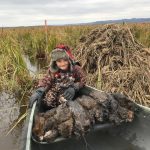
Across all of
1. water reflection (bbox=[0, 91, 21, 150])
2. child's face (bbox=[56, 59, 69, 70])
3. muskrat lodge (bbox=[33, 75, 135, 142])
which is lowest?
water reflection (bbox=[0, 91, 21, 150])

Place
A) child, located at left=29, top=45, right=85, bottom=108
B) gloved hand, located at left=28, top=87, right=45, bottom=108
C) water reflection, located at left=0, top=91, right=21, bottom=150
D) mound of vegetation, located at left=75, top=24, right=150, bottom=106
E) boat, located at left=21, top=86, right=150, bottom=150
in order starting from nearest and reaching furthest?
boat, located at left=21, top=86, right=150, bottom=150 < gloved hand, located at left=28, top=87, right=45, bottom=108 < child, located at left=29, top=45, right=85, bottom=108 < water reflection, located at left=0, top=91, right=21, bottom=150 < mound of vegetation, located at left=75, top=24, right=150, bottom=106

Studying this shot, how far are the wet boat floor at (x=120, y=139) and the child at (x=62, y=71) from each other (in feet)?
2.36

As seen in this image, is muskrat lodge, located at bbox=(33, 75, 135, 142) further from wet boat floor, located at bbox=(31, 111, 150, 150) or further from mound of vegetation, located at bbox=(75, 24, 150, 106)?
mound of vegetation, located at bbox=(75, 24, 150, 106)

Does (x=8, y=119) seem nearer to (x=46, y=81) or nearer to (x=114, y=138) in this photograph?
(x=46, y=81)

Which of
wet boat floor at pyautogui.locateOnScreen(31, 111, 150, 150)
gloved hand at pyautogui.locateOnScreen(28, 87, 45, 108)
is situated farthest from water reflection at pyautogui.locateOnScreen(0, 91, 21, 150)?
wet boat floor at pyautogui.locateOnScreen(31, 111, 150, 150)

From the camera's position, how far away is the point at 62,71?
213 inches

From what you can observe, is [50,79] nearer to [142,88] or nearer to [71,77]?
[71,77]

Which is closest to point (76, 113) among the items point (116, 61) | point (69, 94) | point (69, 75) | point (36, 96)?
point (69, 94)

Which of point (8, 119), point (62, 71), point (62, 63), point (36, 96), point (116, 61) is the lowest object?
point (8, 119)

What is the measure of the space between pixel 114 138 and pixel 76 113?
0.71 m

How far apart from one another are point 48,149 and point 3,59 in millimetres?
5332

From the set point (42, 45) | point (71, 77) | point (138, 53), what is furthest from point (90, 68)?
point (42, 45)

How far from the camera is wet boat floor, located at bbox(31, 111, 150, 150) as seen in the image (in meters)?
4.61

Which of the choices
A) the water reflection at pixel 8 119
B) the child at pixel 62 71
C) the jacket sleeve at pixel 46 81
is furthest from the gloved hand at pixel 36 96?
the water reflection at pixel 8 119
